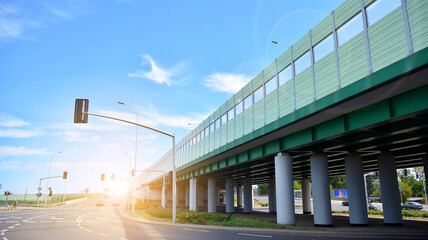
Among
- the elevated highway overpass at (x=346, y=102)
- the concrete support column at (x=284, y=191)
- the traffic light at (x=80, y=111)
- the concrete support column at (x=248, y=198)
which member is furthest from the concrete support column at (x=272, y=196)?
the traffic light at (x=80, y=111)

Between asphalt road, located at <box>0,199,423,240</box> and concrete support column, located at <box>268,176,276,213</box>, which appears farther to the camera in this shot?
concrete support column, located at <box>268,176,276,213</box>

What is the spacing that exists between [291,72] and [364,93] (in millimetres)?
7094

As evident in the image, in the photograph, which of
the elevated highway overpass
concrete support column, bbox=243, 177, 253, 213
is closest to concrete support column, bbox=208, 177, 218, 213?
concrete support column, bbox=243, 177, 253, 213

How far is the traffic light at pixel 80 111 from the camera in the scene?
16.5 meters

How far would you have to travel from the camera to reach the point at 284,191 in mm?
22797

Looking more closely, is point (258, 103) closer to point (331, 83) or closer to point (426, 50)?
point (331, 83)

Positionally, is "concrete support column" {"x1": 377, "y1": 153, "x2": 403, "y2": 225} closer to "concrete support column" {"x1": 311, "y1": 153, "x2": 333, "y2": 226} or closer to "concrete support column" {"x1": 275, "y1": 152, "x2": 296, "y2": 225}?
"concrete support column" {"x1": 311, "y1": 153, "x2": 333, "y2": 226}

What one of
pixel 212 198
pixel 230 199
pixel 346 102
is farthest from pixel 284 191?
pixel 212 198

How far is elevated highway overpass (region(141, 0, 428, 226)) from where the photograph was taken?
1309 cm

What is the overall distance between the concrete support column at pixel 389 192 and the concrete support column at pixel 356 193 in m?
2.48

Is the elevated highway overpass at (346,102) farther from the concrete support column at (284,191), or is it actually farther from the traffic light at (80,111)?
the traffic light at (80,111)

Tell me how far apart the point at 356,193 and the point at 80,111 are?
61.1 ft

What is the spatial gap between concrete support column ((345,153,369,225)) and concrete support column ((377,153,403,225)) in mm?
2479

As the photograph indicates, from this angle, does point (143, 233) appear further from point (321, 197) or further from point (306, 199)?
point (306, 199)
